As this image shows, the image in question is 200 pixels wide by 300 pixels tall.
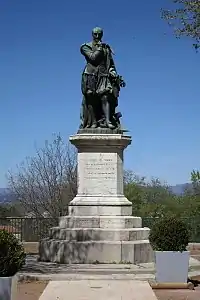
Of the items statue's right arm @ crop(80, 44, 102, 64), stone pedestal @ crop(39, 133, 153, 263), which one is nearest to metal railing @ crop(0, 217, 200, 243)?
stone pedestal @ crop(39, 133, 153, 263)

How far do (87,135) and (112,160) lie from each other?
1.02 metres

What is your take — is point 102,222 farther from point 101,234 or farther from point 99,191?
point 99,191

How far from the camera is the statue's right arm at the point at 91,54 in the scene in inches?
688

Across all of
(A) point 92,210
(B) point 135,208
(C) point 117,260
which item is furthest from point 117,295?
(B) point 135,208

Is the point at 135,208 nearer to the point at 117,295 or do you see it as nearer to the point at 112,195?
the point at 112,195

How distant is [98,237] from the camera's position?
622 inches

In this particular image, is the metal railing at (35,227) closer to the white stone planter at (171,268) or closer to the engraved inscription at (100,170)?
the engraved inscription at (100,170)

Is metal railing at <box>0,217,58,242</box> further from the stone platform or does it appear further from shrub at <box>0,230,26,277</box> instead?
shrub at <box>0,230,26,277</box>

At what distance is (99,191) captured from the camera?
55.2 ft

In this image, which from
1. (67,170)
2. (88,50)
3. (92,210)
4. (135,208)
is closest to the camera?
(92,210)

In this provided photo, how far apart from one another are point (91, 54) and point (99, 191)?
4116 millimetres

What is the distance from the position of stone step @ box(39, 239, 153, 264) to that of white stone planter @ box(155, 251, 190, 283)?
3.18 metres

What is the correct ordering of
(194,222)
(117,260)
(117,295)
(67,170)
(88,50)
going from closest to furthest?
(117,295)
(117,260)
(88,50)
(194,222)
(67,170)

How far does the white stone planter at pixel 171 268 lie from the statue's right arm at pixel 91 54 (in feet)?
24.0
